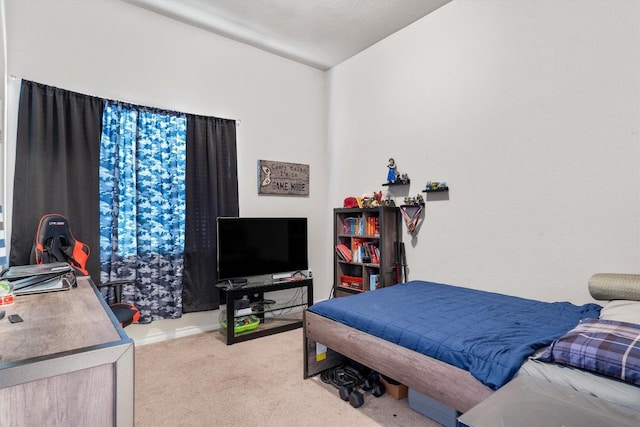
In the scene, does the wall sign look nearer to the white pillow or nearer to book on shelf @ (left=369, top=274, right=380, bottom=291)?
book on shelf @ (left=369, top=274, right=380, bottom=291)

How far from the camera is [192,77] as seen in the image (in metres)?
3.39

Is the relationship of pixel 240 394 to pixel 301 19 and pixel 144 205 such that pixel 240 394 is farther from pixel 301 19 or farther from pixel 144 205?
pixel 301 19

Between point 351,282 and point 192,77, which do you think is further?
point 351,282

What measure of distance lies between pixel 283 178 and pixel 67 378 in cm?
324

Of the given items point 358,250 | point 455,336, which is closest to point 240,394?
point 455,336

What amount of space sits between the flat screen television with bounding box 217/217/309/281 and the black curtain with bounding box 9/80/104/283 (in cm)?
107

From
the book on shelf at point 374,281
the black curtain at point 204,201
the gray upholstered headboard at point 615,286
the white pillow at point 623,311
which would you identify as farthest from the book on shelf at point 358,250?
the white pillow at point 623,311

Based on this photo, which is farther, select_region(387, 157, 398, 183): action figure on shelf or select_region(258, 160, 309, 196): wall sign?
select_region(258, 160, 309, 196): wall sign

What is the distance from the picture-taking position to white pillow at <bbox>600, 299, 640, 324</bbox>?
153 centimetres

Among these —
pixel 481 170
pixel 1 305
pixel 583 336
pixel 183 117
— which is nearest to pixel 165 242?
pixel 183 117

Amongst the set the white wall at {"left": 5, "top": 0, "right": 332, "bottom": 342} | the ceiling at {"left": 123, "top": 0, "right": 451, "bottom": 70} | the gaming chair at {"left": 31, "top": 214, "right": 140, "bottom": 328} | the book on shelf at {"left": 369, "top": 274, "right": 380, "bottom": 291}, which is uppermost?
the ceiling at {"left": 123, "top": 0, "right": 451, "bottom": 70}

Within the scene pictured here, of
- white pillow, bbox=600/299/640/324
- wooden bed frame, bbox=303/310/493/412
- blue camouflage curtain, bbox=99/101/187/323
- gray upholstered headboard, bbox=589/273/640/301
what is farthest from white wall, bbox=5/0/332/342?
white pillow, bbox=600/299/640/324

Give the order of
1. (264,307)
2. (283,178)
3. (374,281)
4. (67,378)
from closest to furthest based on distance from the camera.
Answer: (67,378), (374,281), (264,307), (283,178)

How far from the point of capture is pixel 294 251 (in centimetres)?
377
